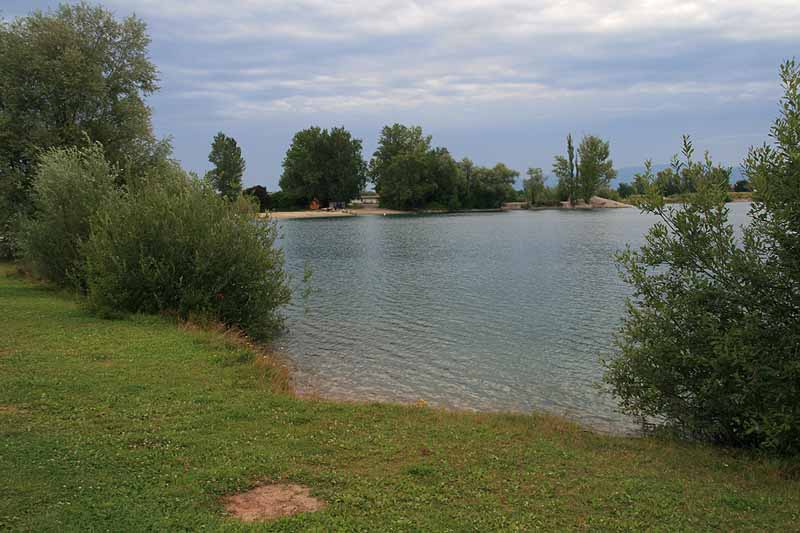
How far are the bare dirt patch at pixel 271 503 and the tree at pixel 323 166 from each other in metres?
144

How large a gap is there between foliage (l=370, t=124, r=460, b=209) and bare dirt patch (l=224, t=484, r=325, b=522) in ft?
443

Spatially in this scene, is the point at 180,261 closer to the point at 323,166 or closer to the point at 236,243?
the point at 236,243

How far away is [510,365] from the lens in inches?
774

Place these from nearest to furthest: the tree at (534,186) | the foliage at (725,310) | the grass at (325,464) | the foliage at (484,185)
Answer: the grass at (325,464)
the foliage at (725,310)
the foliage at (484,185)
the tree at (534,186)

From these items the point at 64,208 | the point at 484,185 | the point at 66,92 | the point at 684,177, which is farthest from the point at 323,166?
the point at 684,177

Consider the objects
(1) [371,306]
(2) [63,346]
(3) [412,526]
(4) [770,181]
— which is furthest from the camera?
(1) [371,306]

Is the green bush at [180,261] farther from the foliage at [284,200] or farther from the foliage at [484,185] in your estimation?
the foliage at [284,200]

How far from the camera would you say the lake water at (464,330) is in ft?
55.7

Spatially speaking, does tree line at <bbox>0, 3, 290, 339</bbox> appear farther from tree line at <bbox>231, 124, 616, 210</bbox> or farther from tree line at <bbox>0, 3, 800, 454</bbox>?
tree line at <bbox>231, 124, 616, 210</bbox>

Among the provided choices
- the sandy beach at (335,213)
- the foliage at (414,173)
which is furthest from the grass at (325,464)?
the foliage at (414,173)

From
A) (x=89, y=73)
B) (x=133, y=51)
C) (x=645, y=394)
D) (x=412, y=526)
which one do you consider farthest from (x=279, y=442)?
(x=133, y=51)

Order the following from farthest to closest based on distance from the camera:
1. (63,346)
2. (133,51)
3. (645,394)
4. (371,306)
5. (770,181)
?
(133,51) → (371,306) → (63,346) → (645,394) → (770,181)

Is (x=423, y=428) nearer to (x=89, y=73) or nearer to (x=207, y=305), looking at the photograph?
(x=207, y=305)

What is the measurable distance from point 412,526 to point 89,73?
37.6 meters
